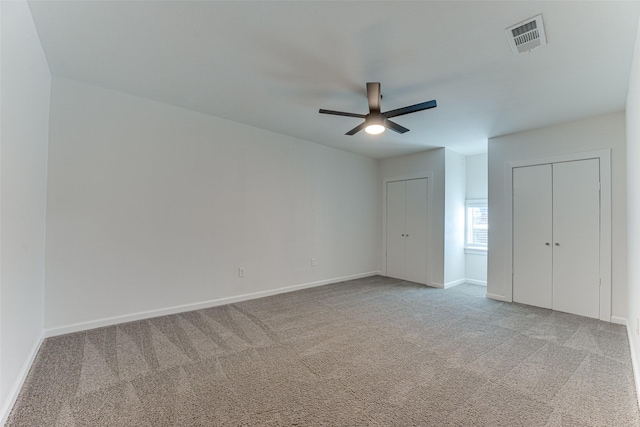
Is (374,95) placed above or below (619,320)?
above

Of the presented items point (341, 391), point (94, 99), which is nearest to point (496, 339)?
point (341, 391)

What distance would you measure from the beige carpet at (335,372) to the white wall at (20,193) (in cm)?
28

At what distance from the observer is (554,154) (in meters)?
3.93

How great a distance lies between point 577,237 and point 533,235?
0.48 meters

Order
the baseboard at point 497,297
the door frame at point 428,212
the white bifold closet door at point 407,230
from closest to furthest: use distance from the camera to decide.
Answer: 1. the baseboard at point 497,297
2. the door frame at point 428,212
3. the white bifold closet door at point 407,230

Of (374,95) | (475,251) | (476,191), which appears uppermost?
(374,95)

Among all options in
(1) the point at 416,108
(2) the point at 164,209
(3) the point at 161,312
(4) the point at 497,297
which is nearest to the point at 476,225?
(4) the point at 497,297

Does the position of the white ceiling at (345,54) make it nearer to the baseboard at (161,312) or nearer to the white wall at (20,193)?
the white wall at (20,193)

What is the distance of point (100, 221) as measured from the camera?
3074 millimetres

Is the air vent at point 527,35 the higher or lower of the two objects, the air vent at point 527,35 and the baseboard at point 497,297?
the higher

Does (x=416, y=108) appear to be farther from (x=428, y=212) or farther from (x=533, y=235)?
(x=428, y=212)

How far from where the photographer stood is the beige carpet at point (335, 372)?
1773mm

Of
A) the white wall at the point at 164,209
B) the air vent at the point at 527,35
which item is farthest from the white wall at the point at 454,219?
the air vent at the point at 527,35

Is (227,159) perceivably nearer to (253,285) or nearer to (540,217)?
(253,285)
